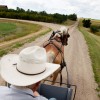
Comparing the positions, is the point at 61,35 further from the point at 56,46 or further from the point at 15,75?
the point at 15,75

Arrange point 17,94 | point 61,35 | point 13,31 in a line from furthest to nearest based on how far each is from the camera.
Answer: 1. point 13,31
2. point 61,35
3. point 17,94

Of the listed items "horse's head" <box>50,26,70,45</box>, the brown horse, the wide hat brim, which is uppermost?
the wide hat brim

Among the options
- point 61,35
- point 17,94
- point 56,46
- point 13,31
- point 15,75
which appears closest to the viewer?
point 17,94

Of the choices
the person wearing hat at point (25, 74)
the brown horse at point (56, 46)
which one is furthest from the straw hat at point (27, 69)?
the brown horse at point (56, 46)

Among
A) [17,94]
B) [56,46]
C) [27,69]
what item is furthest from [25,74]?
[56,46]

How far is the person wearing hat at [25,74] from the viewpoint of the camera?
2.85 meters

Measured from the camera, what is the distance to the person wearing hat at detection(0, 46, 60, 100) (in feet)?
9.34

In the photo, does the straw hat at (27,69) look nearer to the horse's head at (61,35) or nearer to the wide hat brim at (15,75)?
the wide hat brim at (15,75)

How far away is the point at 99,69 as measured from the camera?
38.0 ft

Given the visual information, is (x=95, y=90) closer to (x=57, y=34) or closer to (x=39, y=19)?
(x=57, y=34)

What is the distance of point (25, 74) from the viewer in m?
3.08

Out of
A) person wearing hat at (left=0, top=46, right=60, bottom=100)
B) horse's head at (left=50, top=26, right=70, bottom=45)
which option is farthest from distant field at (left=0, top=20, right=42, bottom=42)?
person wearing hat at (left=0, top=46, right=60, bottom=100)

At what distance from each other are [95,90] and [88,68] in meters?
3.09

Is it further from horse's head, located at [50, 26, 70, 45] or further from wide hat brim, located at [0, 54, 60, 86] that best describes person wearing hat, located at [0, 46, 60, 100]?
horse's head, located at [50, 26, 70, 45]
